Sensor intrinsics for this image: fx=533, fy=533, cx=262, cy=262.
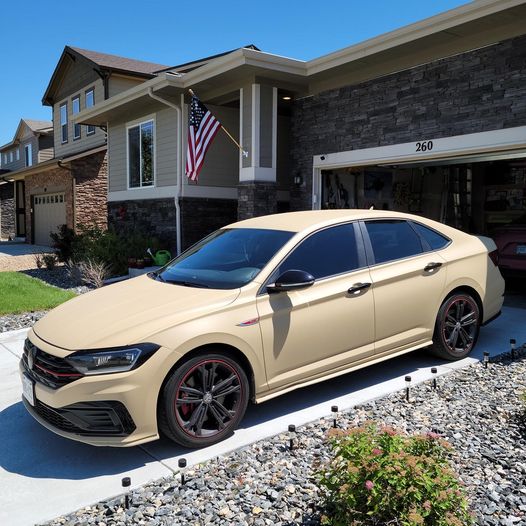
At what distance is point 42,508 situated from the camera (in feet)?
10.4

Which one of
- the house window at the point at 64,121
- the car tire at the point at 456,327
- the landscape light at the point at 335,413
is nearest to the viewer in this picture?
the landscape light at the point at 335,413

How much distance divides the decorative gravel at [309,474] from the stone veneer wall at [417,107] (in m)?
Result: 5.25

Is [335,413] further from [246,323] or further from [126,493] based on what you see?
[126,493]

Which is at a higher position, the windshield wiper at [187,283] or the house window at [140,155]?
the house window at [140,155]

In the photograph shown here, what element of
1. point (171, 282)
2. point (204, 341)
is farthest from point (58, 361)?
point (171, 282)

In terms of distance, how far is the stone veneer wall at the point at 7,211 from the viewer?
31.4 metres

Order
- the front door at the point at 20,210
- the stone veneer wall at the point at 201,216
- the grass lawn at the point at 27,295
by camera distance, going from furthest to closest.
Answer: the front door at the point at 20,210 < the stone veneer wall at the point at 201,216 < the grass lawn at the point at 27,295

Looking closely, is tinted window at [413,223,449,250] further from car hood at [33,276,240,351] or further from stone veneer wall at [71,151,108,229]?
stone veneer wall at [71,151,108,229]

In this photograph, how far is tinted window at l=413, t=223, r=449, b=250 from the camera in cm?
544

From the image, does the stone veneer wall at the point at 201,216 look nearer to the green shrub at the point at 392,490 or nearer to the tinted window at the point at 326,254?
the tinted window at the point at 326,254

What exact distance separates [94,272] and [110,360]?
8.35 meters

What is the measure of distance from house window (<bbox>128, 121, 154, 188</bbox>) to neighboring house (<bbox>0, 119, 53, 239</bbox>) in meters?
14.5

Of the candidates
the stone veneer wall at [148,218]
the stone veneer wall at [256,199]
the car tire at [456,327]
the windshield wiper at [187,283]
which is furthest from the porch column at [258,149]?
the windshield wiper at [187,283]

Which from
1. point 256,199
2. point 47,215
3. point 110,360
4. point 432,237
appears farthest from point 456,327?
point 47,215
